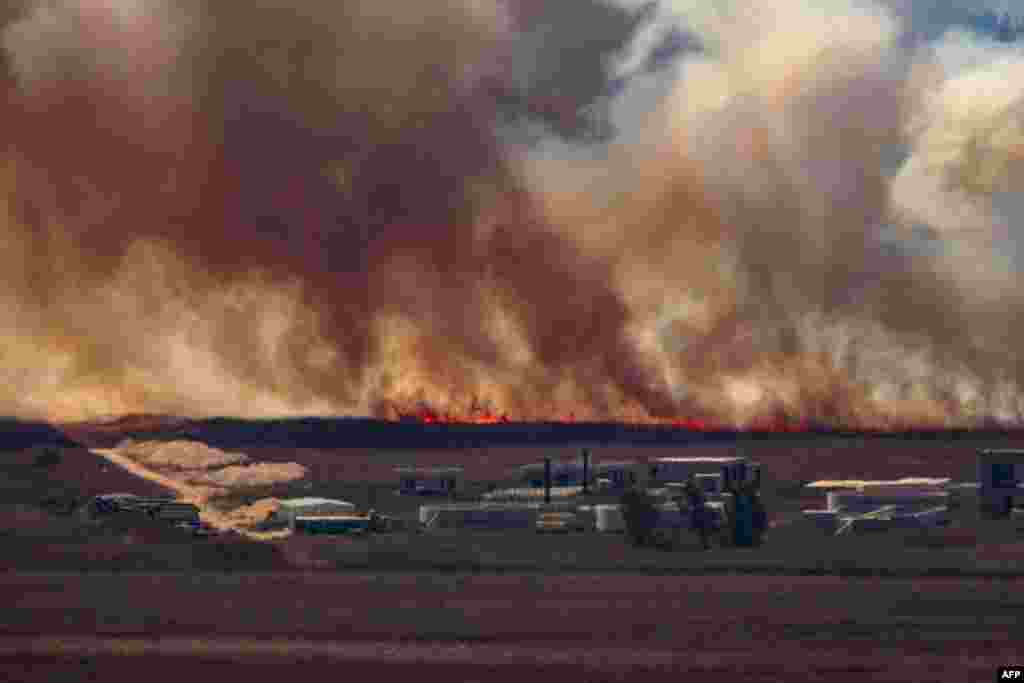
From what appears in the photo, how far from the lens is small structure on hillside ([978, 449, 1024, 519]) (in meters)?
175

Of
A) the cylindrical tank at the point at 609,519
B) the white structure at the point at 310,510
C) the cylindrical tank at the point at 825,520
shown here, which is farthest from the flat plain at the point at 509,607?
the white structure at the point at 310,510

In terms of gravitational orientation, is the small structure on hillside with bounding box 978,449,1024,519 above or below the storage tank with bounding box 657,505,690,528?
above

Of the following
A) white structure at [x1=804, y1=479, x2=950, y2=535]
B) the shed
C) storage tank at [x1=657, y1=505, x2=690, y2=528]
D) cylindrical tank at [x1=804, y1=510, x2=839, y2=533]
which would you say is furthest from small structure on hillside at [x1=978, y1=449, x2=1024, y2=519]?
the shed

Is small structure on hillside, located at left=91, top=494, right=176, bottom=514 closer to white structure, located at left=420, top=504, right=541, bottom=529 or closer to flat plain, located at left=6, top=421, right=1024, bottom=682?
flat plain, located at left=6, top=421, right=1024, bottom=682

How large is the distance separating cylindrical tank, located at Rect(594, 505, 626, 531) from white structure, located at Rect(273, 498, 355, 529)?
2244 centimetres

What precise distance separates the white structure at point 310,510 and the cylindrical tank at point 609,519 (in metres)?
22.4

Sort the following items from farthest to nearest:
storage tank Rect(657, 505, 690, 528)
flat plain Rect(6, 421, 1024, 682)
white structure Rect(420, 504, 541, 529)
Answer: white structure Rect(420, 504, 541, 529) → storage tank Rect(657, 505, 690, 528) → flat plain Rect(6, 421, 1024, 682)

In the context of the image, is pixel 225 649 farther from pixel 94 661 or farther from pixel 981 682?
pixel 981 682

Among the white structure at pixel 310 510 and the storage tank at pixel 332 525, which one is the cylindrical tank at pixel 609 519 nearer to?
the storage tank at pixel 332 525

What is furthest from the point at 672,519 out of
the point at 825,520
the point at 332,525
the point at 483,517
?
the point at 332,525

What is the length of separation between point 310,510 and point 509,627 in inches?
2999

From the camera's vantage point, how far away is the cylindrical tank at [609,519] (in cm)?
16925

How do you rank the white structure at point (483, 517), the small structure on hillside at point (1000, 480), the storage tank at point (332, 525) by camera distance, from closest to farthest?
the storage tank at point (332, 525)
the white structure at point (483, 517)
the small structure on hillside at point (1000, 480)

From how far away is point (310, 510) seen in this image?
17625 cm
